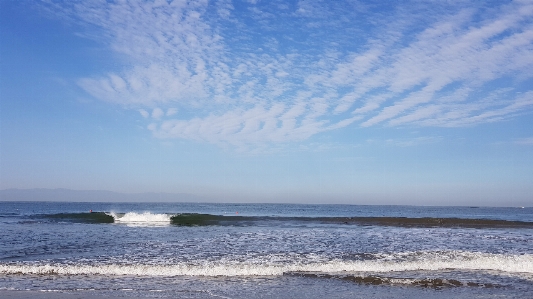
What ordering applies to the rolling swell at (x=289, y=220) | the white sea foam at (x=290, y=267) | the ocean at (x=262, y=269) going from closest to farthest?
the ocean at (x=262, y=269), the white sea foam at (x=290, y=267), the rolling swell at (x=289, y=220)

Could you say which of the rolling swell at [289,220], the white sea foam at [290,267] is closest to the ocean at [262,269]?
the white sea foam at [290,267]

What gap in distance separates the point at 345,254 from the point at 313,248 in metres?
2.36

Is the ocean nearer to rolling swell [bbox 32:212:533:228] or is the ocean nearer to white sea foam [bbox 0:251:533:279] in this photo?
white sea foam [bbox 0:251:533:279]

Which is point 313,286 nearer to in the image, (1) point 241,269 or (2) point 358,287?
(2) point 358,287

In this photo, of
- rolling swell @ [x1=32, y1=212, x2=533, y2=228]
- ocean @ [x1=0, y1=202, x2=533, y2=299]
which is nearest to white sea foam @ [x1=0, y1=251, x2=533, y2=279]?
ocean @ [x1=0, y1=202, x2=533, y2=299]

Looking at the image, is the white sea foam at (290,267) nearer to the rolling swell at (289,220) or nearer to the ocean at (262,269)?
the ocean at (262,269)

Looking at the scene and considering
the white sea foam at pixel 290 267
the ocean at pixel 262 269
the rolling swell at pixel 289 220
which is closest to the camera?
the ocean at pixel 262 269

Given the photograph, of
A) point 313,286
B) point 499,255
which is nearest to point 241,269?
point 313,286

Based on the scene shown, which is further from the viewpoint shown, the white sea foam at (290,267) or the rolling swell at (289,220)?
the rolling swell at (289,220)

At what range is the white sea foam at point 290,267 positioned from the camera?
562 inches

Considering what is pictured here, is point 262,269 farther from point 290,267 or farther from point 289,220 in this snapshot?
point 289,220

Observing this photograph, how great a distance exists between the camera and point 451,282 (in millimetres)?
12617

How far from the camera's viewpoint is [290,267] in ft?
49.2

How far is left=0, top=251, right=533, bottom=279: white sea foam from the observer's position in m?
14.3
